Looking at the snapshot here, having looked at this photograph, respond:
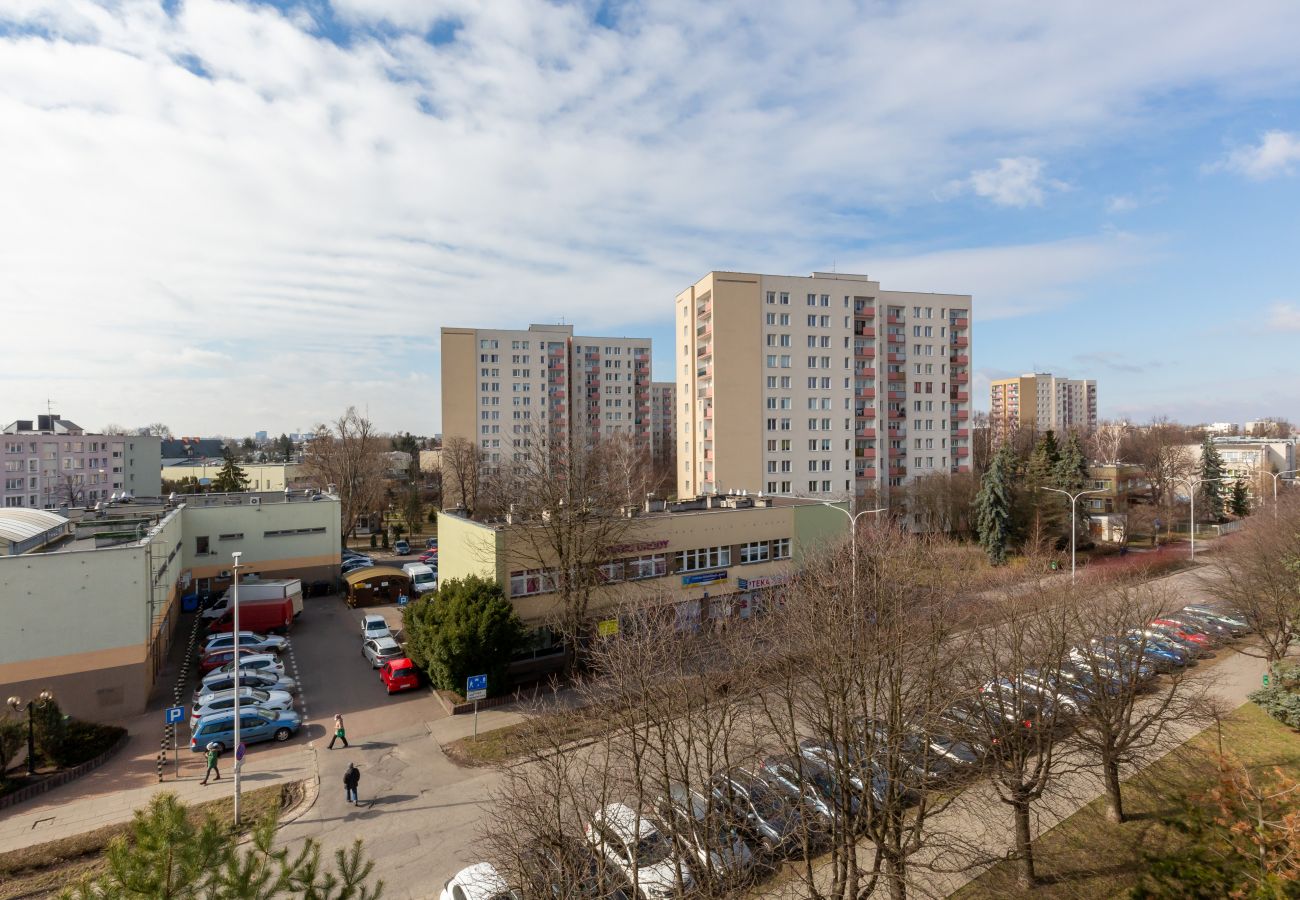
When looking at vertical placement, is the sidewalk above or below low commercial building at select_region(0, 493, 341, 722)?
below

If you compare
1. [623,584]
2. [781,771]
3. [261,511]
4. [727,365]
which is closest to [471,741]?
[623,584]

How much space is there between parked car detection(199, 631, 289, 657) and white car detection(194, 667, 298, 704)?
2.63 metres

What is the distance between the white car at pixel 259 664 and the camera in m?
22.7

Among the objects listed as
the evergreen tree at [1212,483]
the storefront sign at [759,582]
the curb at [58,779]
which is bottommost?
the curb at [58,779]

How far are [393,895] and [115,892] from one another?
857 centimetres

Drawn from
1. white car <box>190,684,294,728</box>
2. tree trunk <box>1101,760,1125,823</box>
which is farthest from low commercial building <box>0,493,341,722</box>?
tree trunk <box>1101,760,1125,823</box>

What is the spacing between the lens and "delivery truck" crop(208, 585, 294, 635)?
28.0 meters

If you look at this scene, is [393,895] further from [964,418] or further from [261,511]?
[964,418]

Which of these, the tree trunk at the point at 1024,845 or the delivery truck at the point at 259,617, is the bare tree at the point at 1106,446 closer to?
the tree trunk at the point at 1024,845

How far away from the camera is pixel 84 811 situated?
15.0 m

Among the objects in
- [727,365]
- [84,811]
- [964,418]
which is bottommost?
[84,811]

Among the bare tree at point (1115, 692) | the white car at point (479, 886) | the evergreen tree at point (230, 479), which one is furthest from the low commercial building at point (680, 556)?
the evergreen tree at point (230, 479)

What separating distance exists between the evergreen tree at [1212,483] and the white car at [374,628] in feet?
203

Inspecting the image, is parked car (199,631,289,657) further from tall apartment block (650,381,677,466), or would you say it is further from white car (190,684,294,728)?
tall apartment block (650,381,677,466)
